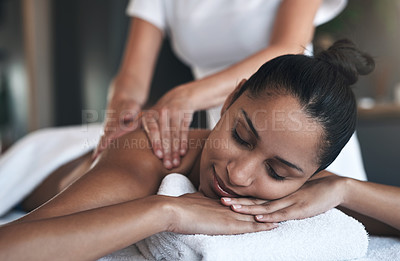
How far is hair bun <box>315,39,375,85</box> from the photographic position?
3.19ft

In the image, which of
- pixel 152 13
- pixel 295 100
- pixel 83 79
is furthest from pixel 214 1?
pixel 83 79

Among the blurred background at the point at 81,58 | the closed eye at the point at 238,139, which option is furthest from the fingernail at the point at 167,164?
the blurred background at the point at 81,58

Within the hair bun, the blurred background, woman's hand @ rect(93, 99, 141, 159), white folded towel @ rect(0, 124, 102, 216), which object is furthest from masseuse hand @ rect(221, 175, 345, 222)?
the blurred background

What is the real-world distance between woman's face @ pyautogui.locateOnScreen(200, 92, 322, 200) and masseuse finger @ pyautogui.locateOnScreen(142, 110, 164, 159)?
21 cm

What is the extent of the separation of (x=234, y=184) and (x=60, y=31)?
364cm

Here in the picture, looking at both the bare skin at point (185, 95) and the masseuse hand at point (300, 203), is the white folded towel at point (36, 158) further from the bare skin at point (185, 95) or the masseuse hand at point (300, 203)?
the masseuse hand at point (300, 203)

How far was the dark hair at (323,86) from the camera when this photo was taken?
89 centimetres

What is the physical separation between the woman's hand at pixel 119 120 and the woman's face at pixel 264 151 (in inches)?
15.1

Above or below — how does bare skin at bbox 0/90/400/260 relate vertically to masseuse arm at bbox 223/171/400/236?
above

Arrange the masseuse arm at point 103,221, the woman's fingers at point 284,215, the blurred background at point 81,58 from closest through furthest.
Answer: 1. the masseuse arm at point 103,221
2. the woman's fingers at point 284,215
3. the blurred background at point 81,58

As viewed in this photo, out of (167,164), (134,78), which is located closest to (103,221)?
(167,164)

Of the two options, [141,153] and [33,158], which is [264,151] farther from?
[33,158]

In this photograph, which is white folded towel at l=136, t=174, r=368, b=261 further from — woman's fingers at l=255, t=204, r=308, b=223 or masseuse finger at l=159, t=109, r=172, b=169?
masseuse finger at l=159, t=109, r=172, b=169

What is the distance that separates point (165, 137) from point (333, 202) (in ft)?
1.46
